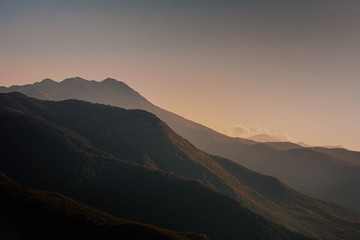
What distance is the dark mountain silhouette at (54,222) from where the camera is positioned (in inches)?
3214

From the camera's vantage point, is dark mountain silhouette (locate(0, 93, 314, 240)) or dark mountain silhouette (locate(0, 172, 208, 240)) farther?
dark mountain silhouette (locate(0, 93, 314, 240))

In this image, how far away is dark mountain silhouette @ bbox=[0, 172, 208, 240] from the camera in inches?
3214

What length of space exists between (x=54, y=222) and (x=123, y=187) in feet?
218

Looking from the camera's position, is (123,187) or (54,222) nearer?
(54,222)

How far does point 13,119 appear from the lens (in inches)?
7426

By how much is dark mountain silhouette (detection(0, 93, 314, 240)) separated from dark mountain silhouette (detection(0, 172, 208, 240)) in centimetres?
2937

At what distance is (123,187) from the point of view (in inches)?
6107

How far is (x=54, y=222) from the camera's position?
3533 inches

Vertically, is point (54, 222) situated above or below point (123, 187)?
below

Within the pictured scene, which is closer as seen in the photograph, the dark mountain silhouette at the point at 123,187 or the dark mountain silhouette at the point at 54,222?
the dark mountain silhouette at the point at 54,222

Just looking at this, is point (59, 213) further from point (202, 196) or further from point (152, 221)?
point (202, 196)

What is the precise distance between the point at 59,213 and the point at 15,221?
15113 mm

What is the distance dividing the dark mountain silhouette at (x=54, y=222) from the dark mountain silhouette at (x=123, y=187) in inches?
1156

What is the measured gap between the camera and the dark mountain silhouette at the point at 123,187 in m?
137
